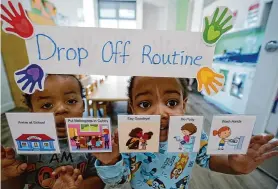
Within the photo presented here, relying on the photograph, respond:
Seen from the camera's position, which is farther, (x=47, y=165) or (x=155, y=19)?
(x=47, y=165)

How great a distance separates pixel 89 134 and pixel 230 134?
365 millimetres

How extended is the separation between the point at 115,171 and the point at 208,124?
0.27 m

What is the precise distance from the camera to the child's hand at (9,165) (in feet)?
1.29

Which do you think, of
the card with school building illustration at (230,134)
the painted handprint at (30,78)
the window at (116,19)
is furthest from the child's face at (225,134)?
the painted handprint at (30,78)

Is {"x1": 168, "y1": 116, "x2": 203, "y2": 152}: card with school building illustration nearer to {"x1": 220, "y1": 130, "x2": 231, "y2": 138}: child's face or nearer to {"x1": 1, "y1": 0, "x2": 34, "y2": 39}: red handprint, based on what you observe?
{"x1": 220, "y1": 130, "x2": 231, "y2": 138}: child's face

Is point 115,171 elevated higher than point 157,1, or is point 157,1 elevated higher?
point 157,1

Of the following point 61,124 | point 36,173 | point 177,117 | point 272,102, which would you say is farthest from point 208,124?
point 36,173

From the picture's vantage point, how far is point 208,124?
400mm

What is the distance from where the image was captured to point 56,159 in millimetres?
432

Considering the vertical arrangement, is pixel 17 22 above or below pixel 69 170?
above

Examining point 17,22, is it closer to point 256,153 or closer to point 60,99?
point 60,99

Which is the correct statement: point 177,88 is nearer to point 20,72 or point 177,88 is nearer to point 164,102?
point 164,102

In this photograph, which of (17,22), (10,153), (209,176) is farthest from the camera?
(209,176)

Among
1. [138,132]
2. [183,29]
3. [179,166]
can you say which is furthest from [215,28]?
[179,166]
